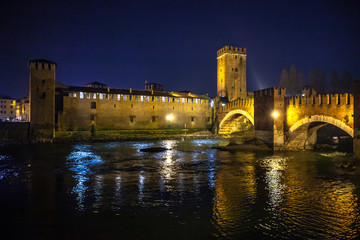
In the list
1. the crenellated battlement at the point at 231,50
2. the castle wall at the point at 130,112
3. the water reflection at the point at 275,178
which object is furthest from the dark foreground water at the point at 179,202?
the crenellated battlement at the point at 231,50

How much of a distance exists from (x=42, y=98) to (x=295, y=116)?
31918 millimetres

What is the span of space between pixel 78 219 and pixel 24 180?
767 cm

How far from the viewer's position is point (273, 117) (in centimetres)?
2598

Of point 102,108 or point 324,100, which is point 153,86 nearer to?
point 102,108

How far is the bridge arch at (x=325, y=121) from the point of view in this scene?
64.2 feet

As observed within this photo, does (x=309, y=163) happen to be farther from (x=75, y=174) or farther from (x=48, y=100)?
(x=48, y=100)

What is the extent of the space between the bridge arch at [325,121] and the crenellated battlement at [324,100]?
1.20 m

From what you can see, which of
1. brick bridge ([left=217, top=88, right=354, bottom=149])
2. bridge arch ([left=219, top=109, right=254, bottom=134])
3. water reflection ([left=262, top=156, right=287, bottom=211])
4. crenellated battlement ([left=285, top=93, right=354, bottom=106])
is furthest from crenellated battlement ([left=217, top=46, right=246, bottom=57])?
water reflection ([left=262, top=156, right=287, bottom=211])

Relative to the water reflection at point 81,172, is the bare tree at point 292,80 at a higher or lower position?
higher

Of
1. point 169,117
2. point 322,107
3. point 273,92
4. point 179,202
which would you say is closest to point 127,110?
point 169,117

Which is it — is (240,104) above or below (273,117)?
above

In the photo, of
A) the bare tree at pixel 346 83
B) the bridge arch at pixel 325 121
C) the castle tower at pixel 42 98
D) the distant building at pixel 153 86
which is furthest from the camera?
the distant building at pixel 153 86

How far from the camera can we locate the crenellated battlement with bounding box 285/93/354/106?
1981 cm

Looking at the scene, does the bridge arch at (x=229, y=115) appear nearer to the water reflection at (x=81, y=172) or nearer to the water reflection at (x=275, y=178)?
the water reflection at (x=275, y=178)
